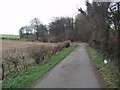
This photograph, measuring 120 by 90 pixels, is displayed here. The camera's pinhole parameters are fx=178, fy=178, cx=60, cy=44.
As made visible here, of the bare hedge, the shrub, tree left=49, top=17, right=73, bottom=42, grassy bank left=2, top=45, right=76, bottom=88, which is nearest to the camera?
grassy bank left=2, top=45, right=76, bottom=88

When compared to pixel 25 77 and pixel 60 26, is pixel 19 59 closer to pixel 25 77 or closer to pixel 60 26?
pixel 25 77

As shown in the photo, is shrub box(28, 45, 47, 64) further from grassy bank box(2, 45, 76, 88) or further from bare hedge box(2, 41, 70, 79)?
grassy bank box(2, 45, 76, 88)

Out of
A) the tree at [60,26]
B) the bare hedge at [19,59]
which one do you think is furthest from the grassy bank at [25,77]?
the tree at [60,26]

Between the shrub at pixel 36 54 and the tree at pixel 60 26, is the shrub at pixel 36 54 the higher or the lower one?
the lower one

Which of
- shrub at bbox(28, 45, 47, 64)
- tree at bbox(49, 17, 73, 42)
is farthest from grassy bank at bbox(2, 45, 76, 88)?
tree at bbox(49, 17, 73, 42)

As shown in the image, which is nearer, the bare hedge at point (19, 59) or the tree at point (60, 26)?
the bare hedge at point (19, 59)

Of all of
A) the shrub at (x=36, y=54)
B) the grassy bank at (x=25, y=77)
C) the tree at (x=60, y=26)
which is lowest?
the grassy bank at (x=25, y=77)

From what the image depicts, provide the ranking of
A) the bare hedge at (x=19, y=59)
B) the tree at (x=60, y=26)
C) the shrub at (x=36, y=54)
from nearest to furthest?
the bare hedge at (x=19, y=59), the shrub at (x=36, y=54), the tree at (x=60, y=26)

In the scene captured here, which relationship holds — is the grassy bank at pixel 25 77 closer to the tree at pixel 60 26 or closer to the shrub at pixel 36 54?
the shrub at pixel 36 54

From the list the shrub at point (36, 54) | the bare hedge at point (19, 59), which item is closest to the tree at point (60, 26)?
the shrub at point (36, 54)

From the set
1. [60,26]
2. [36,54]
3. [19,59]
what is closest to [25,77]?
[19,59]

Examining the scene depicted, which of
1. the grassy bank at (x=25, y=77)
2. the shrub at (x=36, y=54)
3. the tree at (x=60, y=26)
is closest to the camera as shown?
the grassy bank at (x=25, y=77)

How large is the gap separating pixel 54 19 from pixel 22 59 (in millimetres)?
64467

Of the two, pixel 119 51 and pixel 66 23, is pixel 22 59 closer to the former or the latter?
pixel 119 51
